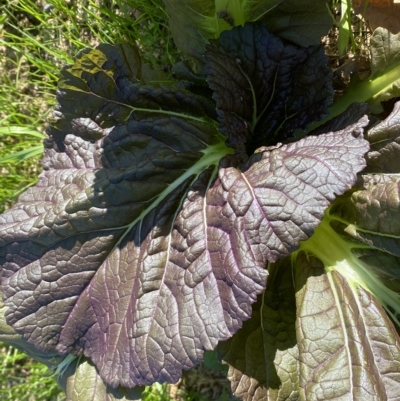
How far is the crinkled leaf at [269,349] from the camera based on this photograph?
154 cm

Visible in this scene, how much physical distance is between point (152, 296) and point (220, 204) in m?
0.33

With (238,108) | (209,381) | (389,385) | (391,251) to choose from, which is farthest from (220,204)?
(209,381)

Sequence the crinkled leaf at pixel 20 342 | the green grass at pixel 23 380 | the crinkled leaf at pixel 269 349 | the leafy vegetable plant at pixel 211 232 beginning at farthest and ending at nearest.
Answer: the green grass at pixel 23 380 < the crinkled leaf at pixel 20 342 < the crinkled leaf at pixel 269 349 < the leafy vegetable plant at pixel 211 232

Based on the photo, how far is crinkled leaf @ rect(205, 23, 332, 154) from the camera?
142cm

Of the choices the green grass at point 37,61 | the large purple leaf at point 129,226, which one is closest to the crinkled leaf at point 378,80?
the large purple leaf at point 129,226

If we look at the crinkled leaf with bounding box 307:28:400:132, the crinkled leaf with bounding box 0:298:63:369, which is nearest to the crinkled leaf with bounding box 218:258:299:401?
the crinkled leaf with bounding box 307:28:400:132

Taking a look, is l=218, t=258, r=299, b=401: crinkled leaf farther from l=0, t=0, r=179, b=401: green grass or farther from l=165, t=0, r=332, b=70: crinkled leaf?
l=0, t=0, r=179, b=401: green grass

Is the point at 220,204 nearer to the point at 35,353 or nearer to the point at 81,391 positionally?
the point at 81,391

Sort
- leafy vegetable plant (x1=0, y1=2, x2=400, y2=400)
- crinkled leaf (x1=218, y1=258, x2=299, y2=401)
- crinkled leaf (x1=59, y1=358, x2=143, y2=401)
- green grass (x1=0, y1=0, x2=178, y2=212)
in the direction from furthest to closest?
green grass (x1=0, y1=0, x2=178, y2=212), crinkled leaf (x1=59, y1=358, x2=143, y2=401), crinkled leaf (x1=218, y1=258, x2=299, y2=401), leafy vegetable plant (x1=0, y1=2, x2=400, y2=400)

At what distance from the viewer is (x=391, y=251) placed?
1.34 meters

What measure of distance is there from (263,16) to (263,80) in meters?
0.18

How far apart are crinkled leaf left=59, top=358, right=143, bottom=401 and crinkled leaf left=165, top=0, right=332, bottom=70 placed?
3.71 feet

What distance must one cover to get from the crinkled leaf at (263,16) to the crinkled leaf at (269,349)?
67cm

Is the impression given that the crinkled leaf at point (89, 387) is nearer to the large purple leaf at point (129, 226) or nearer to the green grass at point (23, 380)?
the large purple leaf at point (129, 226)
